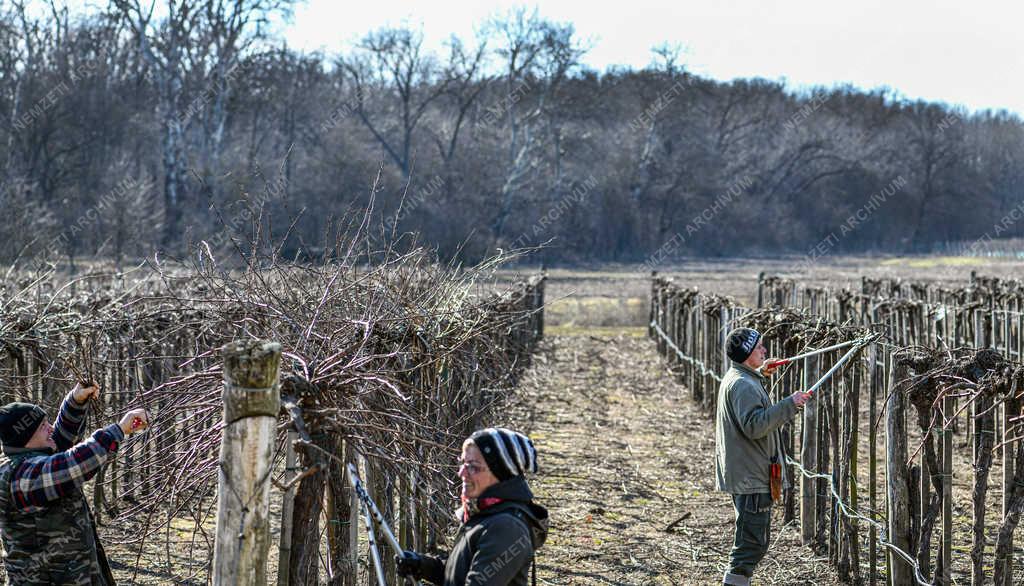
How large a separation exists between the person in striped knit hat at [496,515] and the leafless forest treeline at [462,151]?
9332 millimetres

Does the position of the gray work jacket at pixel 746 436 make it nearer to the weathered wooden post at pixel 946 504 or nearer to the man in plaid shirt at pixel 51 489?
the weathered wooden post at pixel 946 504

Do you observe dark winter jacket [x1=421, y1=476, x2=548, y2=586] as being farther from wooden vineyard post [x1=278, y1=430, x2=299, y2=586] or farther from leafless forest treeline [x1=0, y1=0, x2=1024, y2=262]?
leafless forest treeline [x1=0, y1=0, x2=1024, y2=262]

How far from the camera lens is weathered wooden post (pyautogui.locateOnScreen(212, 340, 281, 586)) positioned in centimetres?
292

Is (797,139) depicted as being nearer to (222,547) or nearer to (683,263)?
(683,263)

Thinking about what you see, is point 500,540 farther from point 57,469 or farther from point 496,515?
point 57,469

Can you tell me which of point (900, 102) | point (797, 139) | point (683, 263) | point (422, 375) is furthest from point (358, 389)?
point (900, 102)

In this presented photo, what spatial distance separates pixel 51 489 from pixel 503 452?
1962 mm

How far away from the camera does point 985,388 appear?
4602 mm

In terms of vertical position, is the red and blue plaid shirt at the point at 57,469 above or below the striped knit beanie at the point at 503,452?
below

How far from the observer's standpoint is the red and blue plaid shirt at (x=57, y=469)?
3.86 meters

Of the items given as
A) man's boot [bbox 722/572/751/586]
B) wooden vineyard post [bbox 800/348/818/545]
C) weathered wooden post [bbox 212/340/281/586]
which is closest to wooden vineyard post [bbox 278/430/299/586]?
weathered wooden post [bbox 212/340/281/586]

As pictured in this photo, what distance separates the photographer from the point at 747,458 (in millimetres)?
5344

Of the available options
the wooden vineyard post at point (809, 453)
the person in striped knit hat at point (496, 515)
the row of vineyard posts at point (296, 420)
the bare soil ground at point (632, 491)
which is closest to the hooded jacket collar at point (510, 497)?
the person in striped knit hat at point (496, 515)

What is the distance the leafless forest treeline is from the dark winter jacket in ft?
30.6
